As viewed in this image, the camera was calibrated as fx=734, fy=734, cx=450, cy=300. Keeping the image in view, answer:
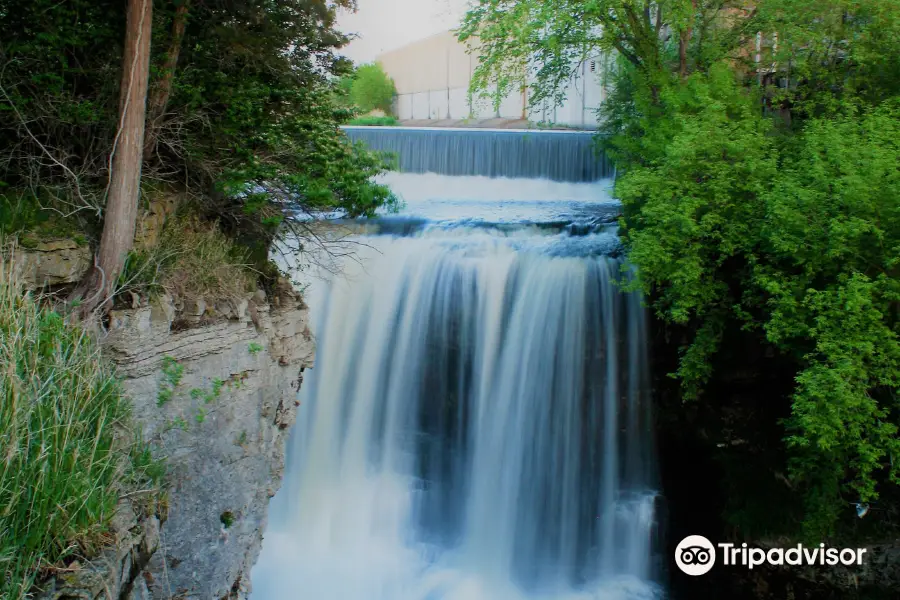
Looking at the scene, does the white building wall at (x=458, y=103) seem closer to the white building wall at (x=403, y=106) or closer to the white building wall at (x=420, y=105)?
the white building wall at (x=420, y=105)

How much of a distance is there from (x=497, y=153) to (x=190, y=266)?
38.9ft

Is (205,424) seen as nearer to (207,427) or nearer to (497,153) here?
(207,427)

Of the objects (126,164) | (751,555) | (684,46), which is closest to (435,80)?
(684,46)

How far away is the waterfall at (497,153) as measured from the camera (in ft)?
58.9

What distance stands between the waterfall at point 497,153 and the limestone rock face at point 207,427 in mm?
10462

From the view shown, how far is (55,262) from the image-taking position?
23.4 feet

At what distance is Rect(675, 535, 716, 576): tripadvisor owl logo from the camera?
10969 mm

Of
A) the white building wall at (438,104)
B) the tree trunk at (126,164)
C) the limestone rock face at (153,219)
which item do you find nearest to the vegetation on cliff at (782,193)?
the limestone rock face at (153,219)

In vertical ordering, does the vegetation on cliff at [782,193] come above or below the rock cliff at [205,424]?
above

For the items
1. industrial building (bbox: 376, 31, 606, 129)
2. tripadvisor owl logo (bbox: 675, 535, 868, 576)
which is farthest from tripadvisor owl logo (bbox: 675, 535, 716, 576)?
industrial building (bbox: 376, 31, 606, 129)

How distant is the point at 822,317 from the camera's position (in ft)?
26.6

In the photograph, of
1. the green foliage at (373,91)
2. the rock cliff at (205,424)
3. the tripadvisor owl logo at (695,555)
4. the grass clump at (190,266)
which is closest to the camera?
the rock cliff at (205,424)

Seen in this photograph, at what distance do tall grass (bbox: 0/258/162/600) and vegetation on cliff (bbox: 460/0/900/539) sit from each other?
6.44 m

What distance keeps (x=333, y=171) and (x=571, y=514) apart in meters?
6.39
